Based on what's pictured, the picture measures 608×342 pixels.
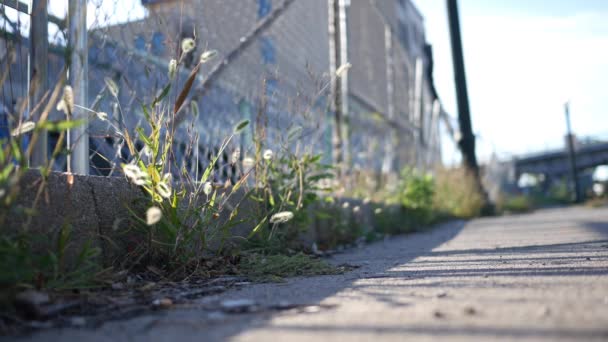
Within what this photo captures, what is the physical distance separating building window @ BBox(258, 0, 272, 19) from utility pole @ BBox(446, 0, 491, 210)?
8172 millimetres

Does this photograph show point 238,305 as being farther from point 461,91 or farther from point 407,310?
point 461,91

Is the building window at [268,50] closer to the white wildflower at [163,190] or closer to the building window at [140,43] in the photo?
the building window at [140,43]

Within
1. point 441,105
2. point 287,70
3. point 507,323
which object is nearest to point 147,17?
point 287,70

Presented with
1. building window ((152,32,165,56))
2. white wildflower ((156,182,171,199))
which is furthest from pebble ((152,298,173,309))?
building window ((152,32,165,56))

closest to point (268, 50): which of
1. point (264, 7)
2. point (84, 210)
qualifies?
point (264, 7)

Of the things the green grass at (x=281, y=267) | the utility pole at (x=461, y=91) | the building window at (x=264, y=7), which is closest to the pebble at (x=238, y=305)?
the green grass at (x=281, y=267)

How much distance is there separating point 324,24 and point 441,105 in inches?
241

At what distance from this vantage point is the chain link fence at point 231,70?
8.73 feet

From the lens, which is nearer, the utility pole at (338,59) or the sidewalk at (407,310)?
the sidewalk at (407,310)

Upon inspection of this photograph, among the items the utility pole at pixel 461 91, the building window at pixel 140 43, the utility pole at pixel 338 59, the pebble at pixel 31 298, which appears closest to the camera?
the pebble at pixel 31 298

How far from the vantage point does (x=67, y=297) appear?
1833 millimetres

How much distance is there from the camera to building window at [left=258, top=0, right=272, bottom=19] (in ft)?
14.7

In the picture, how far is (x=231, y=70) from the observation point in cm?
410

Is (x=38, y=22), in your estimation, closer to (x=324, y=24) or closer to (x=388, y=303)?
(x=388, y=303)
